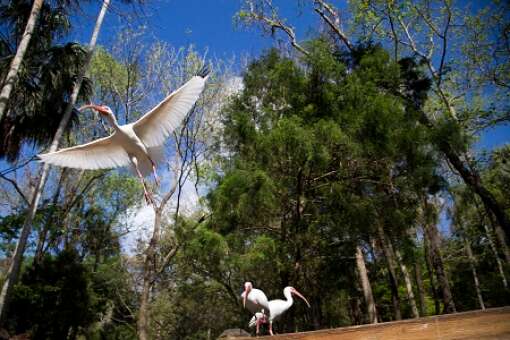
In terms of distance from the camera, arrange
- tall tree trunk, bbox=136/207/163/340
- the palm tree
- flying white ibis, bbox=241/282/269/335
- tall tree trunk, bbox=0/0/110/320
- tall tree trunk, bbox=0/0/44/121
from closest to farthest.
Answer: flying white ibis, bbox=241/282/269/335 < tall tree trunk, bbox=0/0/44/121 < tall tree trunk, bbox=0/0/110/320 < the palm tree < tall tree trunk, bbox=136/207/163/340

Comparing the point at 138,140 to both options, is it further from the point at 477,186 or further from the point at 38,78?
the point at 477,186

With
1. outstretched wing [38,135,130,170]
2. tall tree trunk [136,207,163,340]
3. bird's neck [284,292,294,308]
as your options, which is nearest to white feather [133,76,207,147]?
outstretched wing [38,135,130,170]

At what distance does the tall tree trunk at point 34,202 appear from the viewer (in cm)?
684

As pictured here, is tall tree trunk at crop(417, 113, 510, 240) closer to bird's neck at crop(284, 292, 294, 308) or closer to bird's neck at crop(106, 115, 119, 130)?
bird's neck at crop(284, 292, 294, 308)

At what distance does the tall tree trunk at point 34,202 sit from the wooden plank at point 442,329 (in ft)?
19.8

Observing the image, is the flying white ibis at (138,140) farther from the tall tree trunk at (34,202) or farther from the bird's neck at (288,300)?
the bird's neck at (288,300)

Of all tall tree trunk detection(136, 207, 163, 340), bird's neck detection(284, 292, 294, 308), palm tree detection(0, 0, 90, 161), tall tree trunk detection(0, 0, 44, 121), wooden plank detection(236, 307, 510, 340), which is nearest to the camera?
wooden plank detection(236, 307, 510, 340)

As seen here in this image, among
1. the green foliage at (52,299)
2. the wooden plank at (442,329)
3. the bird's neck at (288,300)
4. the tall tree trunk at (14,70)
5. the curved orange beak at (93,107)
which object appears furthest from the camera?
the green foliage at (52,299)

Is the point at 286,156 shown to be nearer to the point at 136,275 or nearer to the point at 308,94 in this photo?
the point at 308,94

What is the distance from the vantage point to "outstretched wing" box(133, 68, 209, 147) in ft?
17.1

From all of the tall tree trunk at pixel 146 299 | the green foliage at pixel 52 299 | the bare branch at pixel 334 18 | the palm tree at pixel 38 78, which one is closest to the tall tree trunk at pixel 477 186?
the bare branch at pixel 334 18

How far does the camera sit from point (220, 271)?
28.5 ft

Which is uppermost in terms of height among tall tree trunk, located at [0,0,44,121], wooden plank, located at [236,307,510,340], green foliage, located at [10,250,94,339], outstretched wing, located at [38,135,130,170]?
tall tree trunk, located at [0,0,44,121]

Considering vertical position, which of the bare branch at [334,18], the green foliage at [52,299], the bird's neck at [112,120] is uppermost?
the bare branch at [334,18]
